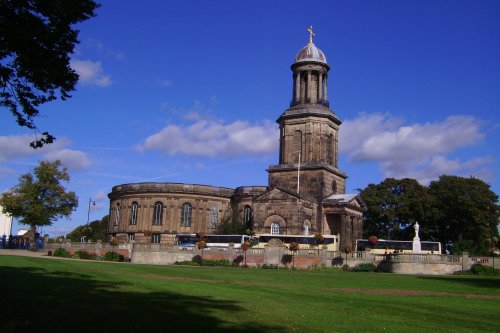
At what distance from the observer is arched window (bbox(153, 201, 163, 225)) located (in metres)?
79.3

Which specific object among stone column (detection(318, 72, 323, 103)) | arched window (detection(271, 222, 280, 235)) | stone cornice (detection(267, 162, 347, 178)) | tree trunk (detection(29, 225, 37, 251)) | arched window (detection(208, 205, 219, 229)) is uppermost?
stone column (detection(318, 72, 323, 103))

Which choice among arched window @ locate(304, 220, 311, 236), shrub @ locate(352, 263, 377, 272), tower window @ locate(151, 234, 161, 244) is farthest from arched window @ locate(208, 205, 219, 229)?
shrub @ locate(352, 263, 377, 272)

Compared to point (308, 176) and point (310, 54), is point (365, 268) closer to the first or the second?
point (308, 176)

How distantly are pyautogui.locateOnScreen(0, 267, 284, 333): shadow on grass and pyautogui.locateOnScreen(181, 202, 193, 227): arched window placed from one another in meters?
63.0

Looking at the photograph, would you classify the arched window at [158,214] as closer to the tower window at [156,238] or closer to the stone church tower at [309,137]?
the tower window at [156,238]

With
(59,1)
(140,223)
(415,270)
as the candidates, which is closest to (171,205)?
(140,223)

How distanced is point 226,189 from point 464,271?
45.0 m

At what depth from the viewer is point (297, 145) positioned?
6544cm

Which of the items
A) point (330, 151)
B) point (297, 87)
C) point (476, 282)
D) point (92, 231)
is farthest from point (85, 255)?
point (92, 231)

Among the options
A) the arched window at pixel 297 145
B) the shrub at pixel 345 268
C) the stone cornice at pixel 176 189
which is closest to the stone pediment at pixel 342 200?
the arched window at pixel 297 145

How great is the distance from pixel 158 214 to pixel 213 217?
27.5 feet

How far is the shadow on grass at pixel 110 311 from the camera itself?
33.1ft

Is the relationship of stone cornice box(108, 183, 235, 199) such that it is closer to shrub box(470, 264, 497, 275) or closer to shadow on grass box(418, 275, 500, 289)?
shrub box(470, 264, 497, 275)

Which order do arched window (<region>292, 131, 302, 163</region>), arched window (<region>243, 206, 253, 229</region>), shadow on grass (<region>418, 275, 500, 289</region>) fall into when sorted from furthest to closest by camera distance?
arched window (<region>243, 206, 253, 229</region>)
arched window (<region>292, 131, 302, 163</region>)
shadow on grass (<region>418, 275, 500, 289</region>)
